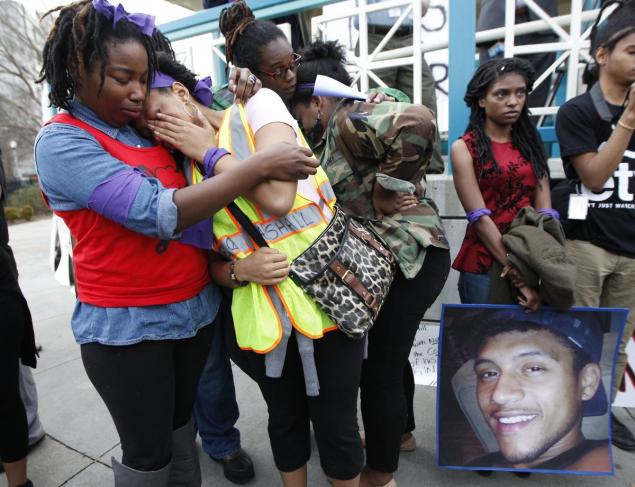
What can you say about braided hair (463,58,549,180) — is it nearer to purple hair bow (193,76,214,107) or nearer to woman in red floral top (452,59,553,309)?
woman in red floral top (452,59,553,309)

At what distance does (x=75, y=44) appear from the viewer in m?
1.12

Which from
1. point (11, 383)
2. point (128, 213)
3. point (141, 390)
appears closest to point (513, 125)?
point (128, 213)

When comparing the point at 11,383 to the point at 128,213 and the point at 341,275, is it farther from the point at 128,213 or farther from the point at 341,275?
the point at 341,275

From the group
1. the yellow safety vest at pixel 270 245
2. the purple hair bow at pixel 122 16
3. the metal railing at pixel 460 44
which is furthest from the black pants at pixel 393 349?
the metal railing at pixel 460 44

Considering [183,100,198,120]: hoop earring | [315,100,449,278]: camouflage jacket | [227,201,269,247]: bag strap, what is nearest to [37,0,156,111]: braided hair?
[183,100,198,120]: hoop earring

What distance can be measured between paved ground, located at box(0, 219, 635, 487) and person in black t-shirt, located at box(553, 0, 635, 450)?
0.86 metres

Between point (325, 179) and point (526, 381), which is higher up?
point (325, 179)

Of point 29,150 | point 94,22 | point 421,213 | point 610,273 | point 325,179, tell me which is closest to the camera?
point 94,22

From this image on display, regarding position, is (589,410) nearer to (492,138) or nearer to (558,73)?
(492,138)

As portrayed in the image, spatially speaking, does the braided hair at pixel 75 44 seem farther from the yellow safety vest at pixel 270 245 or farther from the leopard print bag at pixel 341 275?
the leopard print bag at pixel 341 275

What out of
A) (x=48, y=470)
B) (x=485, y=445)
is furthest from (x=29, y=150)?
(x=485, y=445)

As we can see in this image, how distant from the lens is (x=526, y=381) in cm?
194

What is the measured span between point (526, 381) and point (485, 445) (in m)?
0.36

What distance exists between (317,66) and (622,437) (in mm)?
2466
